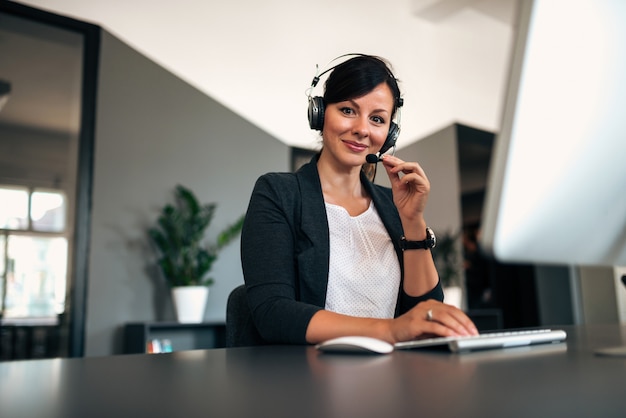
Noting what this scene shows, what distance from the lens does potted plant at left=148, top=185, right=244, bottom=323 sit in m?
Answer: 3.09

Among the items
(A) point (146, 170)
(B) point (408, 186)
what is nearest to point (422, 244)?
(B) point (408, 186)

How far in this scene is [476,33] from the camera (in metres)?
5.08

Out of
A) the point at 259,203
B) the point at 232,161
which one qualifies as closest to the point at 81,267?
the point at 232,161

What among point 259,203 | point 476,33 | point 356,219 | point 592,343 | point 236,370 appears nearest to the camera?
point 236,370

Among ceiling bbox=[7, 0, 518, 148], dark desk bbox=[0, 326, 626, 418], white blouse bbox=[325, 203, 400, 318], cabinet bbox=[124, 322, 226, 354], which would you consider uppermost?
ceiling bbox=[7, 0, 518, 148]

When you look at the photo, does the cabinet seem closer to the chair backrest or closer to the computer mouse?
the chair backrest

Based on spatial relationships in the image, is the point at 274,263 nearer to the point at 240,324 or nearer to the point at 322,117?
the point at 240,324

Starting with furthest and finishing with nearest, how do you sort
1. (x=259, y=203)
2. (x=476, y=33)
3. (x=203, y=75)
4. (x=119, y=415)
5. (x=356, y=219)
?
(x=476, y=33) → (x=203, y=75) → (x=356, y=219) → (x=259, y=203) → (x=119, y=415)

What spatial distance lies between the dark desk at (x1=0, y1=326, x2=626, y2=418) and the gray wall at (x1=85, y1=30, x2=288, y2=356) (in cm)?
256

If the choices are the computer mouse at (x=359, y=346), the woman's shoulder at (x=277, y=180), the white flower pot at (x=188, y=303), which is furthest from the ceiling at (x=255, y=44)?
the computer mouse at (x=359, y=346)

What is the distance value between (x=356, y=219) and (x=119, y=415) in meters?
1.10

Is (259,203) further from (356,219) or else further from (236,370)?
(236,370)

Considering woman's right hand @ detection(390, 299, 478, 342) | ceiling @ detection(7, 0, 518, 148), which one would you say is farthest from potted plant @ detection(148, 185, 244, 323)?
woman's right hand @ detection(390, 299, 478, 342)

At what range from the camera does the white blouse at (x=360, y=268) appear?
1.33 metres
